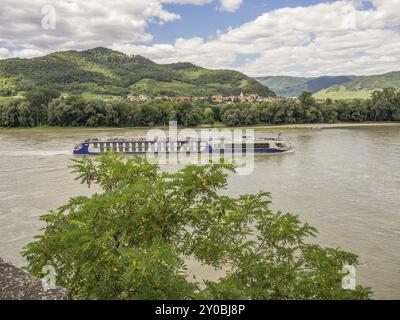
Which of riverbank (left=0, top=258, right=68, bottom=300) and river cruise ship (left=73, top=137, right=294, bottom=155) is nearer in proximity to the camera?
riverbank (left=0, top=258, right=68, bottom=300)

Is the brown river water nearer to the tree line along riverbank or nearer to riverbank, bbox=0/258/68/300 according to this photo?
riverbank, bbox=0/258/68/300

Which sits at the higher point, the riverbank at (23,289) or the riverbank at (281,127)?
the riverbank at (23,289)

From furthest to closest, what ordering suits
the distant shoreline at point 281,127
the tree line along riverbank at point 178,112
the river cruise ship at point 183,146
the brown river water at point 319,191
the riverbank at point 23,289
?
the tree line along riverbank at point 178,112 < the distant shoreline at point 281,127 < the river cruise ship at point 183,146 < the brown river water at point 319,191 < the riverbank at point 23,289

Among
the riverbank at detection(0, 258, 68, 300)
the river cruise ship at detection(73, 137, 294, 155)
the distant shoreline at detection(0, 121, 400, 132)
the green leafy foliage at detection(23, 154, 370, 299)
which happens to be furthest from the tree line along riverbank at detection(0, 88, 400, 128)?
the riverbank at detection(0, 258, 68, 300)

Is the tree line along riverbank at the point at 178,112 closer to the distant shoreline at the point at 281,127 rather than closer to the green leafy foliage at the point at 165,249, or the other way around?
the distant shoreline at the point at 281,127

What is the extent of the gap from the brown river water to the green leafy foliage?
792 cm

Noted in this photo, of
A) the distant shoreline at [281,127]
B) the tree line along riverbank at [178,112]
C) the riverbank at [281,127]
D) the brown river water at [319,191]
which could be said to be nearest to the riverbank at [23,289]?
the brown river water at [319,191]

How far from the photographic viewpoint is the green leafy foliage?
7059mm

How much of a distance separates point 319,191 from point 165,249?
2642 cm

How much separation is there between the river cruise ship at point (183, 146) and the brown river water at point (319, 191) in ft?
9.94

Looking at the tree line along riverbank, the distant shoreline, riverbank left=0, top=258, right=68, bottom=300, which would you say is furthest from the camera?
the tree line along riverbank

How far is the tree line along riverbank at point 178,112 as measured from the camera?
297ft

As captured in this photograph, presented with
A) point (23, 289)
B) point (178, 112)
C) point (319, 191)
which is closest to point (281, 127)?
point (178, 112)
